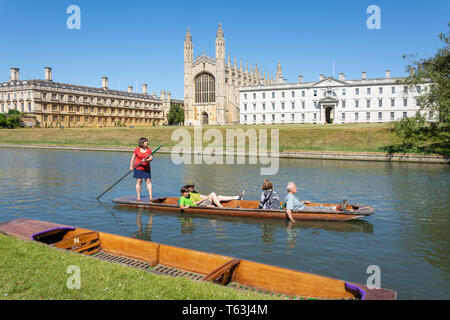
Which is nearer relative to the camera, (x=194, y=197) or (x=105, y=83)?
(x=194, y=197)

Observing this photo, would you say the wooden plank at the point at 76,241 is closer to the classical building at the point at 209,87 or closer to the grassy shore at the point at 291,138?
the grassy shore at the point at 291,138

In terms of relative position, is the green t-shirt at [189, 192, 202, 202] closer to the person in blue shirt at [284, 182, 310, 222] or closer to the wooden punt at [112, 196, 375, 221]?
the wooden punt at [112, 196, 375, 221]

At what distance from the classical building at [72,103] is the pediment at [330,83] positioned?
203 feet

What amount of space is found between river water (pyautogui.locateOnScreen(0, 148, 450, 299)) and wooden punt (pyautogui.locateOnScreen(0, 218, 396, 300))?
199 centimetres

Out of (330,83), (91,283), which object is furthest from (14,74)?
(91,283)

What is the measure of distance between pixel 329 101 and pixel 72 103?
226 feet

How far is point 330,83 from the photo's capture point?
80.4 metres

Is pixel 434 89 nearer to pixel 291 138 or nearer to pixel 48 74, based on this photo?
pixel 291 138

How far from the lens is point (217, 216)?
43.0ft

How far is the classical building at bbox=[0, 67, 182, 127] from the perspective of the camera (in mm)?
87188

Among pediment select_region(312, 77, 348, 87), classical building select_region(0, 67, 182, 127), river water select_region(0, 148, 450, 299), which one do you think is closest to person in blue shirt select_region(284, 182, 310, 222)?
river water select_region(0, 148, 450, 299)
